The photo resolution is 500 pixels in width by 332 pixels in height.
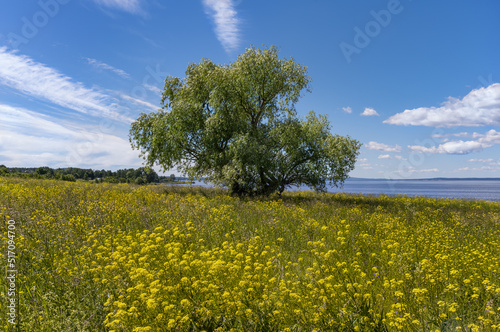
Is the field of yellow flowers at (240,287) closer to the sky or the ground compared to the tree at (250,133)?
closer to the ground

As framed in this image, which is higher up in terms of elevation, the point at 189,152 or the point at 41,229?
the point at 189,152

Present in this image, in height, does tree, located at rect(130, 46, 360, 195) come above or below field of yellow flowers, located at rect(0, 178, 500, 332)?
above

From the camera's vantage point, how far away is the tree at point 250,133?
57.0ft

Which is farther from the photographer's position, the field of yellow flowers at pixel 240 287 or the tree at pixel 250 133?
the tree at pixel 250 133

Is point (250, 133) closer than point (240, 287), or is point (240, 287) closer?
point (240, 287)

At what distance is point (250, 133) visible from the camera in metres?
18.7

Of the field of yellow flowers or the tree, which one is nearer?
the field of yellow flowers

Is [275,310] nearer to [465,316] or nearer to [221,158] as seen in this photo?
[465,316]

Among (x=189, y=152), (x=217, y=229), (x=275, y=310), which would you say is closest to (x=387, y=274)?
(x=275, y=310)

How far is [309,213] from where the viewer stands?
11.2 metres

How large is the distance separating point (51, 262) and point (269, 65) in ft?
54.0

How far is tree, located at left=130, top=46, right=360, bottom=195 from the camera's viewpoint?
17359mm

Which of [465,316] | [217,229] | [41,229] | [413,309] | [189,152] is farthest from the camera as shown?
[189,152]

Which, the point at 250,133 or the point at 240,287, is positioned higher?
the point at 250,133
